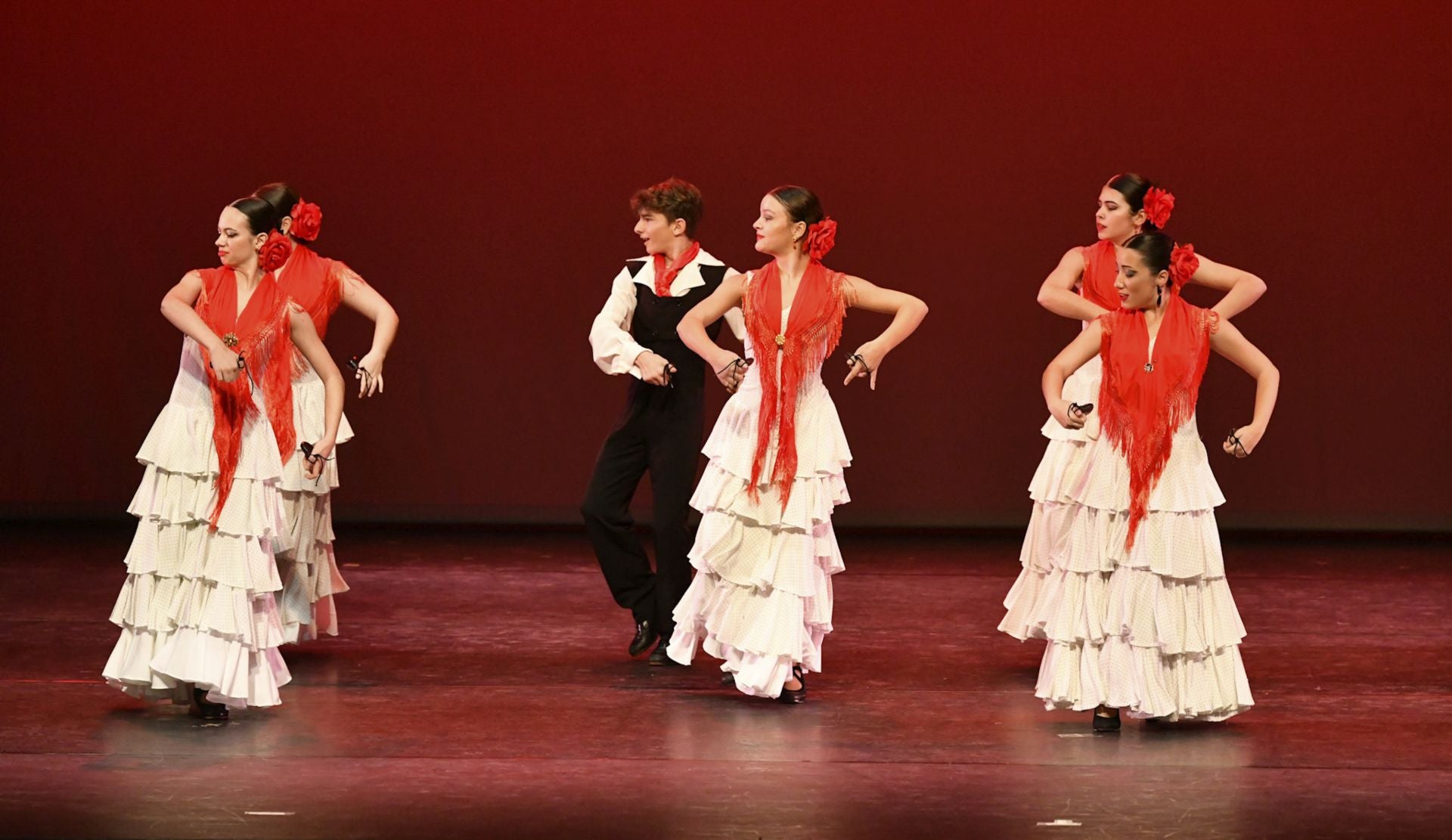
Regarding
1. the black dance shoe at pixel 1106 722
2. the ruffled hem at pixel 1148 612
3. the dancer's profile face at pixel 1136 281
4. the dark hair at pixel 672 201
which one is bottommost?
the black dance shoe at pixel 1106 722

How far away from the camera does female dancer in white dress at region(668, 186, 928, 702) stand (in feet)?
16.5

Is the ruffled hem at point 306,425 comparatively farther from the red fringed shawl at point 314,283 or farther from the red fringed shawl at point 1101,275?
the red fringed shawl at point 1101,275

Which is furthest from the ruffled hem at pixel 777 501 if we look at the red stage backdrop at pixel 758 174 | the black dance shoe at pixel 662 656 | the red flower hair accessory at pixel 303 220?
the red stage backdrop at pixel 758 174

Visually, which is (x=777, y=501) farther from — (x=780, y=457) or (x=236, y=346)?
(x=236, y=346)

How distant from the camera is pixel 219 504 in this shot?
4.62 metres

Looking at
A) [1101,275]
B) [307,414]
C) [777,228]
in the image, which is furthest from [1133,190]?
[307,414]

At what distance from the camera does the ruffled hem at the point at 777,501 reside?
5055mm

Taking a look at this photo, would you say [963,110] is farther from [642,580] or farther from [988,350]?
[642,580]

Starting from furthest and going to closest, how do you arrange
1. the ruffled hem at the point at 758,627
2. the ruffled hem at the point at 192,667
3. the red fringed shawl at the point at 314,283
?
the red fringed shawl at the point at 314,283 → the ruffled hem at the point at 758,627 → the ruffled hem at the point at 192,667

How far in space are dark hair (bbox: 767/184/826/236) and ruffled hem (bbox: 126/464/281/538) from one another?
162 centimetres

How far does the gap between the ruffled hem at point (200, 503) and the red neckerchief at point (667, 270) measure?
56.0 inches

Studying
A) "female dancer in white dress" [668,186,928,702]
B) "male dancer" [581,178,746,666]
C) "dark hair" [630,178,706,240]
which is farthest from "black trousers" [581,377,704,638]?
"dark hair" [630,178,706,240]

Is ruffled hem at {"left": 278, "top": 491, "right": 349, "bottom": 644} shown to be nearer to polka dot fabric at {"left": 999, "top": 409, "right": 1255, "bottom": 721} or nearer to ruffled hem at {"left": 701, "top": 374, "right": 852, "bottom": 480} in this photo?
ruffled hem at {"left": 701, "top": 374, "right": 852, "bottom": 480}

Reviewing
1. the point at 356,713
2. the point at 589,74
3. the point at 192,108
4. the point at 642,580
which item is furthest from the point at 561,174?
the point at 356,713
